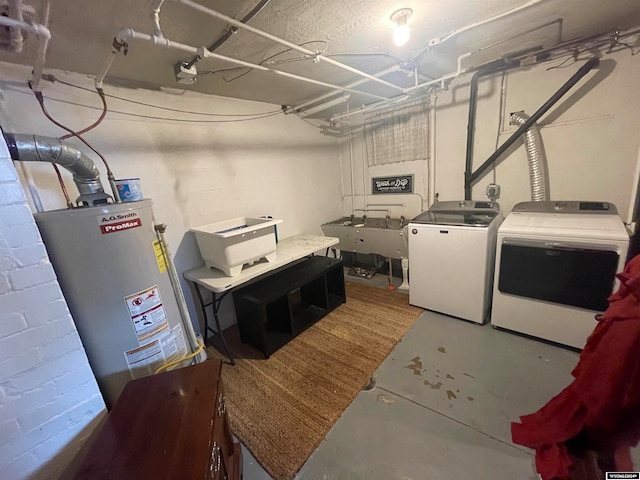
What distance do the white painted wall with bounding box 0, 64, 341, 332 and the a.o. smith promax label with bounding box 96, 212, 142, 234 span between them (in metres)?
0.79

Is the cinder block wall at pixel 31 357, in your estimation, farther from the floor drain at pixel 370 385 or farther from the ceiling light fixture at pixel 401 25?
the ceiling light fixture at pixel 401 25

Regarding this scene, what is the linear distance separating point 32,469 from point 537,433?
2.17m

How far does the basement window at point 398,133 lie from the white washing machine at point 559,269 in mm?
1425

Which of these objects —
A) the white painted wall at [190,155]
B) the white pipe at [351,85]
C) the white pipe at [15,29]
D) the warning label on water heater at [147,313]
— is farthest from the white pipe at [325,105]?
the warning label on water heater at [147,313]

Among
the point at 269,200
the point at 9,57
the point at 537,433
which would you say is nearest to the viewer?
the point at 537,433

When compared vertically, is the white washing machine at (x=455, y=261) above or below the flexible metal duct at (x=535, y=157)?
below

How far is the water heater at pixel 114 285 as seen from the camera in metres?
1.17

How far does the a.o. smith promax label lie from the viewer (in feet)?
4.03

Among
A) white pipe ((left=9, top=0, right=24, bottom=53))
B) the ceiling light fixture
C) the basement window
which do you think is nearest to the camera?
white pipe ((left=9, top=0, right=24, bottom=53))

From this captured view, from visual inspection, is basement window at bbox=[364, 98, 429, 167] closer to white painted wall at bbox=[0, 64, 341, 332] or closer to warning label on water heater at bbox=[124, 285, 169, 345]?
white painted wall at bbox=[0, 64, 341, 332]

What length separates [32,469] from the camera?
963 mm

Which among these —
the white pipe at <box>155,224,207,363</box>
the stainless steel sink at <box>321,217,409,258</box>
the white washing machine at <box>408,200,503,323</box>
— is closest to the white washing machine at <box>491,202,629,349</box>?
the white washing machine at <box>408,200,503,323</box>

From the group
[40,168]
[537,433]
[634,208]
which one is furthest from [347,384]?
[634,208]

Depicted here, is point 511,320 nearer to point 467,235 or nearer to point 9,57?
point 467,235
